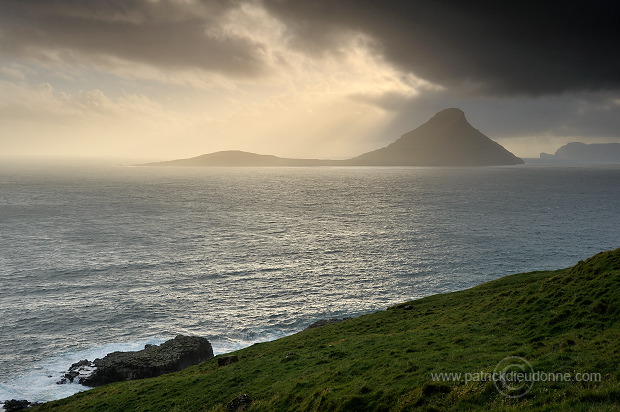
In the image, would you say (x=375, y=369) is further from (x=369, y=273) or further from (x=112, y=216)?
(x=112, y=216)

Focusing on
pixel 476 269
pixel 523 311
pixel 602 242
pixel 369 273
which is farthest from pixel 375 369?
pixel 602 242

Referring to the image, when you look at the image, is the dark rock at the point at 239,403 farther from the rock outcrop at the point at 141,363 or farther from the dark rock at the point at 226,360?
the rock outcrop at the point at 141,363

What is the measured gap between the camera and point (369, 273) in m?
95.5

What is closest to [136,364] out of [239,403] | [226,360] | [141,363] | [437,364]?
[141,363]

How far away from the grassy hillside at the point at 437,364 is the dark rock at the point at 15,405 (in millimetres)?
6005

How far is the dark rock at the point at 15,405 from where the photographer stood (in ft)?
144

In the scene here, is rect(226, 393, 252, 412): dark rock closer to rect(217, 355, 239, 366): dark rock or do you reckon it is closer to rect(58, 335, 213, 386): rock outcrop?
rect(217, 355, 239, 366): dark rock

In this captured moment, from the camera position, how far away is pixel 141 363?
53094 millimetres

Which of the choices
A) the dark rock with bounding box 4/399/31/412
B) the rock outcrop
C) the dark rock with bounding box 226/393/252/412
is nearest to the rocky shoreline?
the rock outcrop

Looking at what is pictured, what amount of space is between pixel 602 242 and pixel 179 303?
126994mm

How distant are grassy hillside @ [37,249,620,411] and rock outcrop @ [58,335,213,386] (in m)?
7.90

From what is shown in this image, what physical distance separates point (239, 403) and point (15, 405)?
3391 cm

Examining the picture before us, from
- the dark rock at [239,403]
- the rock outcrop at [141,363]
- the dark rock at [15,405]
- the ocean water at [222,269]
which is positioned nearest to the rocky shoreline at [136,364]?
the rock outcrop at [141,363]

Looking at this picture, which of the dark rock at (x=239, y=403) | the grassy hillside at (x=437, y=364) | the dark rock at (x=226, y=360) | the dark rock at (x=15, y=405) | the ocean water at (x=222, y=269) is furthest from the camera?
the ocean water at (x=222, y=269)
